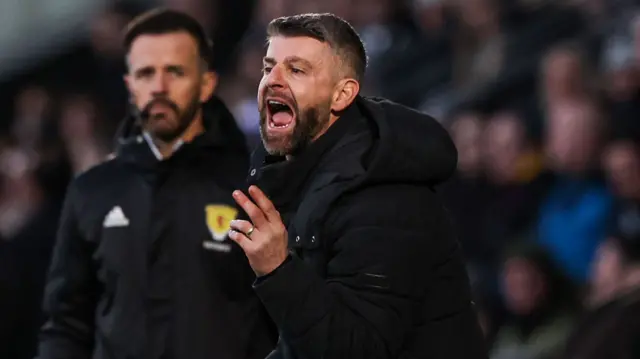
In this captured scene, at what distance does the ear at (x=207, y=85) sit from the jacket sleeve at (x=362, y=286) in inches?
46.5

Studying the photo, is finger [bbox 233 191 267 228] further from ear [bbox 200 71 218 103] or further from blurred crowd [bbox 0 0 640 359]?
blurred crowd [bbox 0 0 640 359]

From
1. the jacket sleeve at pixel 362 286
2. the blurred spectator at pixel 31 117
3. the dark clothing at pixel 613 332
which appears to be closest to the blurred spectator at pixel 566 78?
the dark clothing at pixel 613 332

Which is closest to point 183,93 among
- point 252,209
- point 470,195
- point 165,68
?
point 165,68

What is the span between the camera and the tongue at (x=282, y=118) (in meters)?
3.29

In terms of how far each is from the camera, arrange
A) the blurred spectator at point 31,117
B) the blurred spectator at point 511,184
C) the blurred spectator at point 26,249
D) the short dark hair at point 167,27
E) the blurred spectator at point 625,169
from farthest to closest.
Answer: the blurred spectator at point 31,117 → the blurred spectator at point 511,184 → the blurred spectator at point 26,249 → the blurred spectator at point 625,169 → the short dark hair at point 167,27

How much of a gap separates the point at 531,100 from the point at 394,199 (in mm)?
4897

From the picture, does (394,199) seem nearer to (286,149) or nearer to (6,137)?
(286,149)

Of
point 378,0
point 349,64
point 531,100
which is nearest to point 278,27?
point 349,64

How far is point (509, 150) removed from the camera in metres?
7.27

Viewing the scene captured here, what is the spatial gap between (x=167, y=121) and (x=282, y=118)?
2.94ft

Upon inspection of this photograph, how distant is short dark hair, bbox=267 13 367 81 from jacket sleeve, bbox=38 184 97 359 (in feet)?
3.65

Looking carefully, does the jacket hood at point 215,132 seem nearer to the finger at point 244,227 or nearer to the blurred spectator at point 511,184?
the finger at point 244,227

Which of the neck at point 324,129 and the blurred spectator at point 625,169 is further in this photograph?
the blurred spectator at point 625,169

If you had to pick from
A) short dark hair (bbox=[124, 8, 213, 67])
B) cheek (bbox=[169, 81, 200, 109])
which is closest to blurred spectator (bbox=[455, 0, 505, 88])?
short dark hair (bbox=[124, 8, 213, 67])
